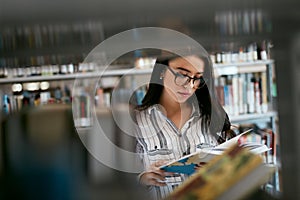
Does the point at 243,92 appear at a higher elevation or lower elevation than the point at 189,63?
lower

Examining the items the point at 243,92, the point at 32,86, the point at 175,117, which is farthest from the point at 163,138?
the point at 32,86

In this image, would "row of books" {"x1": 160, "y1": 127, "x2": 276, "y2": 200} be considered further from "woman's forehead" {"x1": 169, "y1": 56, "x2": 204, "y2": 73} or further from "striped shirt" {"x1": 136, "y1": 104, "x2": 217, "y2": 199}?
"woman's forehead" {"x1": 169, "y1": 56, "x2": 204, "y2": 73}

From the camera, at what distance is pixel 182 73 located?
5.07ft

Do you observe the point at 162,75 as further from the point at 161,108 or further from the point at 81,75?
the point at 81,75

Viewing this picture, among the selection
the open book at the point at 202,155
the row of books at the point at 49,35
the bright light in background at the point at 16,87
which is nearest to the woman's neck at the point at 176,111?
the open book at the point at 202,155

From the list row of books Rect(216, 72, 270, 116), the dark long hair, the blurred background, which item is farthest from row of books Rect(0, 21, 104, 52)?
row of books Rect(216, 72, 270, 116)

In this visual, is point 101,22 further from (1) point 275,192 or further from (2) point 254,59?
(1) point 275,192

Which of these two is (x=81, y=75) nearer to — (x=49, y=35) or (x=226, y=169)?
(x=49, y=35)

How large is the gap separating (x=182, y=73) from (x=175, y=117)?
0.15 meters

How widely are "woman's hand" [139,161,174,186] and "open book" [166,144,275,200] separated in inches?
3.5

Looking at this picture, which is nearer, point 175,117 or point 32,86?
point 32,86

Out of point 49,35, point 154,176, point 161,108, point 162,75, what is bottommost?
point 154,176

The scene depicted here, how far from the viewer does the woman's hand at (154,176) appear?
1.52 m

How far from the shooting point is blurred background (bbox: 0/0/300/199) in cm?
144
